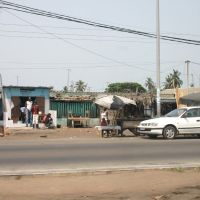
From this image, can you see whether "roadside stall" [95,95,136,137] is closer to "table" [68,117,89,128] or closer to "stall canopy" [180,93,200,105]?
"table" [68,117,89,128]

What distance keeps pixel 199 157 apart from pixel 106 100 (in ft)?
48.7

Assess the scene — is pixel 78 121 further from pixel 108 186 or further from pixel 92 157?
pixel 108 186

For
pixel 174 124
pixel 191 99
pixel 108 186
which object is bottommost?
pixel 108 186

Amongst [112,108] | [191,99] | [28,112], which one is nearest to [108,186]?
[112,108]

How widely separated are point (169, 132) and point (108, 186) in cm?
1423

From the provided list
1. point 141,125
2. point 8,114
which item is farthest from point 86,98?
point 141,125

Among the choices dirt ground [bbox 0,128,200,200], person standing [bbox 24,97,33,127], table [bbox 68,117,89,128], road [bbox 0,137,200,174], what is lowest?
dirt ground [bbox 0,128,200,200]

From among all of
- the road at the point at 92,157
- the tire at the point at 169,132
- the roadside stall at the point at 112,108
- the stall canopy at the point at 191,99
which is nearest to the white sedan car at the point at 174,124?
the tire at the point at 169,132

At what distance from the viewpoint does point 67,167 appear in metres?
13.2

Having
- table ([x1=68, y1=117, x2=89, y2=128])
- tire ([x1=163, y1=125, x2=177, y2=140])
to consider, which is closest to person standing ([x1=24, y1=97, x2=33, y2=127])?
table ([x1=68, y1=117, x2=89, y2=128])

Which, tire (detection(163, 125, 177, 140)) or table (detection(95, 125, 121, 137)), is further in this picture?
table (detection(95, 125, 121, 137))

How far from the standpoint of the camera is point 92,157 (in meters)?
15.5

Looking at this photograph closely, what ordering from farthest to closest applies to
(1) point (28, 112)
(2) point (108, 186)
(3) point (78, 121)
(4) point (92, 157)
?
(3) point (78, 121)
(1) point (28, 112)
(4) point (92, 157)
(2) point (108, 186)

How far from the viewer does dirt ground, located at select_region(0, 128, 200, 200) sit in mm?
9180
